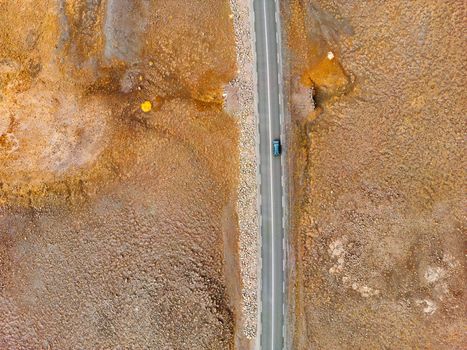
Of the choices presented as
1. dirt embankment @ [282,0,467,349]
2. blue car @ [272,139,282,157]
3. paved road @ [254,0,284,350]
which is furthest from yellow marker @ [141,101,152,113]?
dirt embankment @ [282,0,467,349]

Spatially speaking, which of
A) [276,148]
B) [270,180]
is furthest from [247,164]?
[276,148]

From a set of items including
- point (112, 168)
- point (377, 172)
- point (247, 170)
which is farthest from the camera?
point (112, 168)

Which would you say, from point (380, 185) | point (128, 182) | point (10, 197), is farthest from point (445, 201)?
point (10, 197)

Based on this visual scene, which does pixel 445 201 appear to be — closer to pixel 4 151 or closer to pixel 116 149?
pixel 116 149

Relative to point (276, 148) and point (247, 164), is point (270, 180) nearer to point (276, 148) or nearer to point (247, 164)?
point (247, 164)

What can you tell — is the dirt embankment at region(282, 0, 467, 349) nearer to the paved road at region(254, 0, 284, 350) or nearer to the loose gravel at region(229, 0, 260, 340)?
the paved road at region(254, 0, 284, 350)

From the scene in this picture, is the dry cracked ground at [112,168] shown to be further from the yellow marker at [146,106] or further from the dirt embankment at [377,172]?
the dirt embankment at [377,172]
